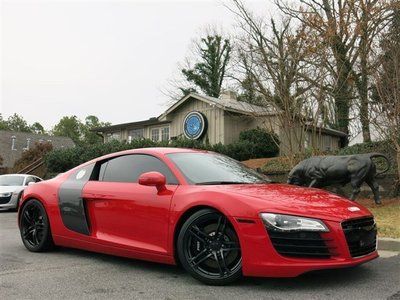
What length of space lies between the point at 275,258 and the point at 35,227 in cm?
374

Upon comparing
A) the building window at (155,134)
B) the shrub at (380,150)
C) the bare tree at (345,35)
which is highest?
the bare tree at (345,35)

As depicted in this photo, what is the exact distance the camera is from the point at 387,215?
981cm

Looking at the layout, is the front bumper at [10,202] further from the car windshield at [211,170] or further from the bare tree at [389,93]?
the car windshield at [211,170]

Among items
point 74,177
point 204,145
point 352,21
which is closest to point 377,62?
point 352,21

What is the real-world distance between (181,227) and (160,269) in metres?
0.79

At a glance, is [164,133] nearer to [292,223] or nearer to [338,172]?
[338,172]

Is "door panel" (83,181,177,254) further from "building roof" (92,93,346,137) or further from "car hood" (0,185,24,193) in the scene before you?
"building roof" (92,93,346,137)

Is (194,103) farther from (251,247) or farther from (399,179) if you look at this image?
(251,247)

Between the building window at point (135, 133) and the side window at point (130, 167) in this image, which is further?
the building window at point (135, 133)

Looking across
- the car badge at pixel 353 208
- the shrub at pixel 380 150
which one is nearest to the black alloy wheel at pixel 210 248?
the car badge at pixel 353 208

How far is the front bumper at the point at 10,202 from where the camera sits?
1558cm

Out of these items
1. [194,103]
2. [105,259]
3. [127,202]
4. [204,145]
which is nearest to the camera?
[127,202]

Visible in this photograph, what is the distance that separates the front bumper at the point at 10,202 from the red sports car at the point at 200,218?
9886mm

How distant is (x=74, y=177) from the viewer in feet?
20.8
